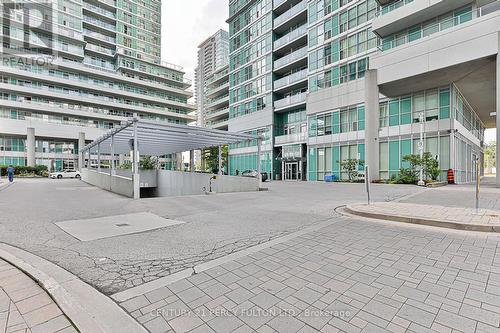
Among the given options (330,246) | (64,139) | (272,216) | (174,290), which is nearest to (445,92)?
(272,216)

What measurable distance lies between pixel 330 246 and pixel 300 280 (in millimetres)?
1720

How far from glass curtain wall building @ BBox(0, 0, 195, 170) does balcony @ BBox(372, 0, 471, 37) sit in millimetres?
52531

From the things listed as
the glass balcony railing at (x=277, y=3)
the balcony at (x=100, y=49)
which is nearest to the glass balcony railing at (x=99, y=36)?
the balcony at (x=100, y=49)

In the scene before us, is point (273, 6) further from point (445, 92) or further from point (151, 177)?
point (151, 177)

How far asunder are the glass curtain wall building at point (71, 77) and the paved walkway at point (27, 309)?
5372 centimetres

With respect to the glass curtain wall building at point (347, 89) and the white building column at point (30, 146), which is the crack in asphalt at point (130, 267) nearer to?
the glass curtain wall building at point (347, 89)

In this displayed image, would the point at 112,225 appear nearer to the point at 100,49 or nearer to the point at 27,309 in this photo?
the point at 27,309

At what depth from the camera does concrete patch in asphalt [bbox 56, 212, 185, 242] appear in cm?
572

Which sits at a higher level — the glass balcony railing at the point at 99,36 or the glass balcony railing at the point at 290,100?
the glass balcony railing at the point at 99,36

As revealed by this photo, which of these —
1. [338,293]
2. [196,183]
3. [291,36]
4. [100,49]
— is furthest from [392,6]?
[100,49]

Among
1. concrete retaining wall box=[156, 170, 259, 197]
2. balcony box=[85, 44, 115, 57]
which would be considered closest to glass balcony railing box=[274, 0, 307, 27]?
concrete retaining wall box=[156, 170, 259, 197]

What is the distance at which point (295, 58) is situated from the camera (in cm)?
3497

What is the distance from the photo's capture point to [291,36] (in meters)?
35.5

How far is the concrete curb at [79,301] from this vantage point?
2.39 m
